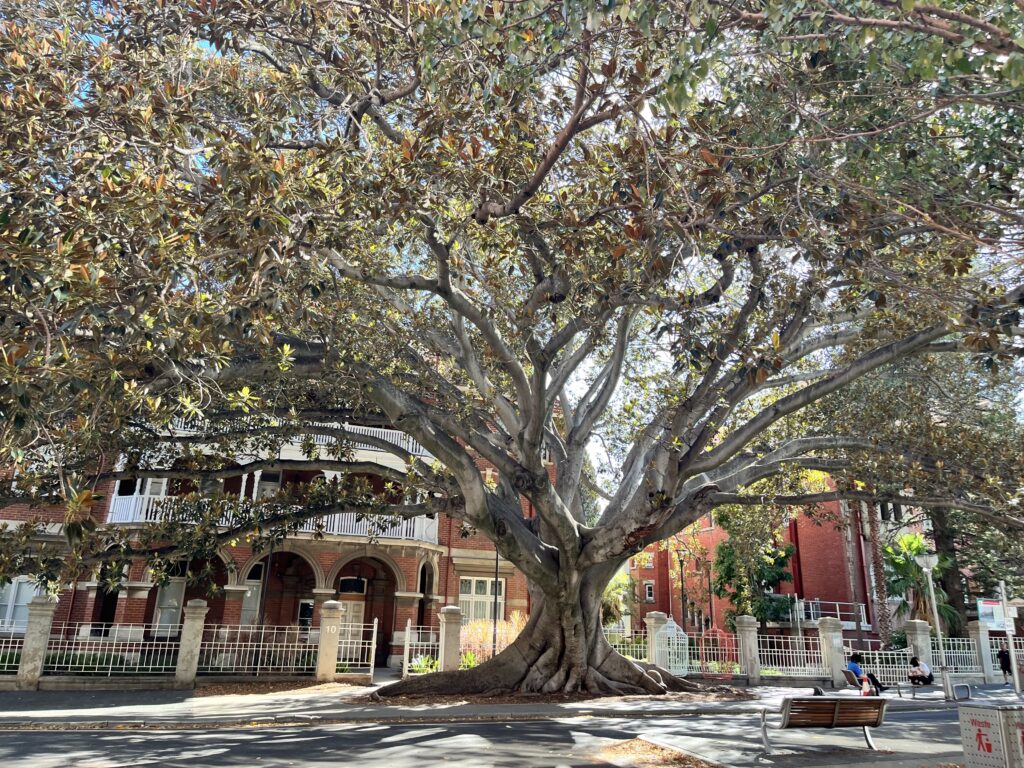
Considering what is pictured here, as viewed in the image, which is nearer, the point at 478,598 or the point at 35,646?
the point at 35,646

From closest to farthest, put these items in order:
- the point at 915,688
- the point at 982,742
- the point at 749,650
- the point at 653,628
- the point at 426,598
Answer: the point at 982,742 → the point at 749,650 → the point at 915,688 → the point at 653,628 → the point at 426,598

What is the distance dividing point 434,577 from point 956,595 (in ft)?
67.3

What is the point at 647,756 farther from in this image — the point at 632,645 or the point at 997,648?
the point at 997,648

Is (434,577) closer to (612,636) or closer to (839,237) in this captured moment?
(612,636)

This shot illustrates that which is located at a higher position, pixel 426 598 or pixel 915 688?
pixel 426 598

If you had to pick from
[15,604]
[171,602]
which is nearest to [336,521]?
[171,602]

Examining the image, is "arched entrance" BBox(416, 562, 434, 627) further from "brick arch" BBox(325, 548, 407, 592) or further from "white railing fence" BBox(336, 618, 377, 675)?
"white railing fence" BBox(336, 618, 377, 675)

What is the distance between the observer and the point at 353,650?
18734 mm

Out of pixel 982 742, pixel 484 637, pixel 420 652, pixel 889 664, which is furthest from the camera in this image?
pixel 889 664

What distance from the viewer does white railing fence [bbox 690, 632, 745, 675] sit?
Result: 21.2m

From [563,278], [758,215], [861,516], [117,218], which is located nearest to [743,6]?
[758,215]

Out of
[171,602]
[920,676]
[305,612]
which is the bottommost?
[920,676]

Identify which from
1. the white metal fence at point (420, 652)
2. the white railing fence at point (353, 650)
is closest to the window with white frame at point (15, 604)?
the white railing fence at point (353, 650)

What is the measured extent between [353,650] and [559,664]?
6.49 metres
